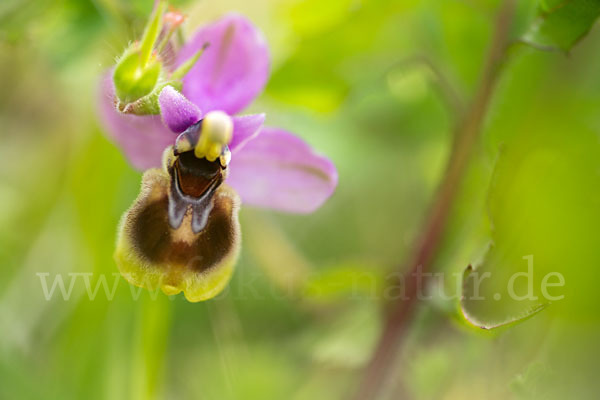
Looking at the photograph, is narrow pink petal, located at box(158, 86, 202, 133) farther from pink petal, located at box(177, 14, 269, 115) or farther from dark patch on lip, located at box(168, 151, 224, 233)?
pink petal, located at box(177, 14, 269, 115)

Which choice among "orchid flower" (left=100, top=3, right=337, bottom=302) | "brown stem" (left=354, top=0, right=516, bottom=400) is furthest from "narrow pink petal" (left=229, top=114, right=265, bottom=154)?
"brown stem" (left=354, top=0, right=516, bottom=400)

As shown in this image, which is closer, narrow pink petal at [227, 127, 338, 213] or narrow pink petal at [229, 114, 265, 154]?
narrow pink petal at [229, 114, 265, 154]

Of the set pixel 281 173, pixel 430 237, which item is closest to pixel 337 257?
pixel 430 237

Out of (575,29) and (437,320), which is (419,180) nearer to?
(437,320)

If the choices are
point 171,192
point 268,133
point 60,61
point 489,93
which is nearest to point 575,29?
point 489,93

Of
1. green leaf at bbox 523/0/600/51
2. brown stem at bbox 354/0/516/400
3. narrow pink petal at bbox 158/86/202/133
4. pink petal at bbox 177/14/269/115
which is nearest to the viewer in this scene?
narrow pink petal at bbox 158/86/202/133

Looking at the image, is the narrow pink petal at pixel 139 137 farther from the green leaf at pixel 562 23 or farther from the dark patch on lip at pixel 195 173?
the green leaf at pixel 562 23
